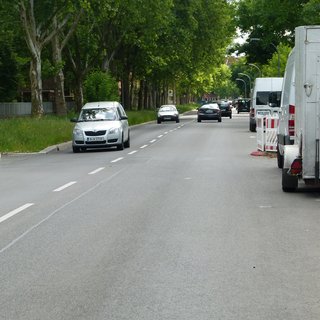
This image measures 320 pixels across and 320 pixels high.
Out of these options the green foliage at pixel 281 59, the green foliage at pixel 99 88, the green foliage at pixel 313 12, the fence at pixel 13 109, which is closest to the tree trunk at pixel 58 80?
the green foliage at pixel 99 88

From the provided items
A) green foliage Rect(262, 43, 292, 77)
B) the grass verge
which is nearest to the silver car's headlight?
the grass verge

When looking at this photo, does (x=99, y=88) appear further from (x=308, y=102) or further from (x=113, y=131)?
(x=308, y=102)

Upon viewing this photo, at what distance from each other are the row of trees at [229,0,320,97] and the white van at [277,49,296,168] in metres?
18.4

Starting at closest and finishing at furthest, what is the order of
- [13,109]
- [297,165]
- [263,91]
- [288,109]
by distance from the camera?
[297,165]
[288,109]
[263,91]
[13,109]

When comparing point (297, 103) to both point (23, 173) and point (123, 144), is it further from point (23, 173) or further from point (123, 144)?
point (123, 144)

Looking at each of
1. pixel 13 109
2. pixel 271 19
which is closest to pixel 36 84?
pixel 271 19

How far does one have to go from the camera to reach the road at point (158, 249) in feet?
16.7

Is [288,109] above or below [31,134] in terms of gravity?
above

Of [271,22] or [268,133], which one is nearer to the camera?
[268,133]

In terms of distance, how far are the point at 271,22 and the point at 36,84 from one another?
62.0ft

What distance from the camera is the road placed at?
5.10 meters

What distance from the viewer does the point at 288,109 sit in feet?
46.4

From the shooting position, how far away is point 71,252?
705 cm

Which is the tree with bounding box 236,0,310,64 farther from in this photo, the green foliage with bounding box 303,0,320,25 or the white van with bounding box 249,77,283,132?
the white van with bounding box 249,77,283,132
